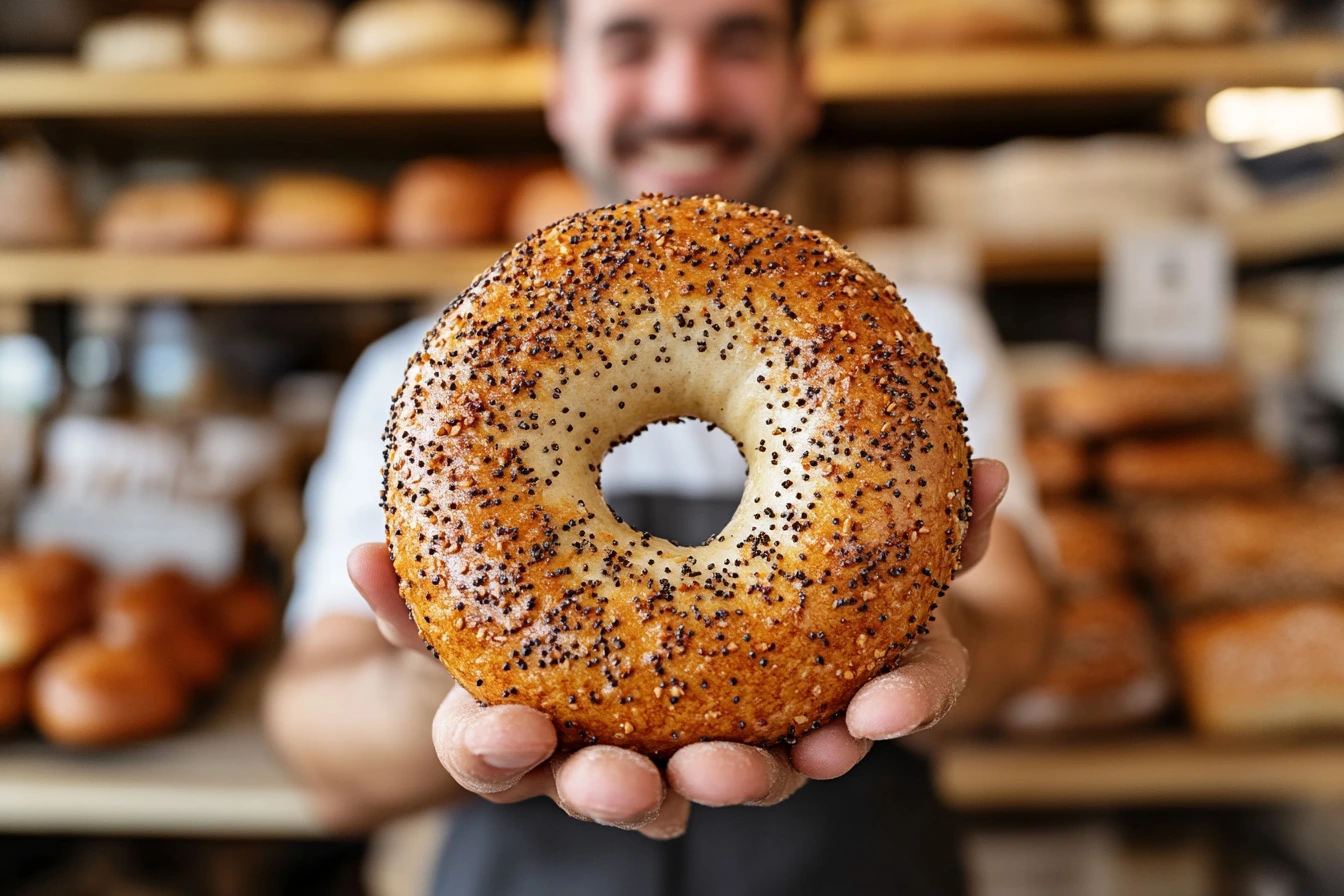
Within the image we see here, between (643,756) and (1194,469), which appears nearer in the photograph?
(643,756)

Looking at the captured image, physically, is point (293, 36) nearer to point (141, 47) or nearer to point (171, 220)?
point (141, 47)

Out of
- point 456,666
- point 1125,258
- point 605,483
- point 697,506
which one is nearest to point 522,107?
point 605,483

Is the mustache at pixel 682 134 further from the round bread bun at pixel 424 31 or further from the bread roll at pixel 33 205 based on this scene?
the bread roll at pixel 33 205

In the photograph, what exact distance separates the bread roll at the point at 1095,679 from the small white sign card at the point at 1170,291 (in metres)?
0.79

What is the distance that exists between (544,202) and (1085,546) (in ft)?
5.24

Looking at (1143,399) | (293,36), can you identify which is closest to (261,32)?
(293,36)

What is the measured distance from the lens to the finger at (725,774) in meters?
0.70

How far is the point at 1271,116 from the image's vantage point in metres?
2.69

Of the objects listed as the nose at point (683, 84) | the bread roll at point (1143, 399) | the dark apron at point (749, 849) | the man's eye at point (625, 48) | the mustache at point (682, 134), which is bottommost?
the dark apron at point (749, 849)

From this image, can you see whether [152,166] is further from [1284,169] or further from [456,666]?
[1284,169]

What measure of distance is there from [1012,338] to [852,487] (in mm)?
2621

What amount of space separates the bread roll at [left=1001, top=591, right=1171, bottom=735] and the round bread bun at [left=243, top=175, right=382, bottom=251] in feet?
6.64

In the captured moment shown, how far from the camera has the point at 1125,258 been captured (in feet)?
8.23

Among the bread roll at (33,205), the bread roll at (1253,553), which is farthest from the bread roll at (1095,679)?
the bread roll at (33,205)
